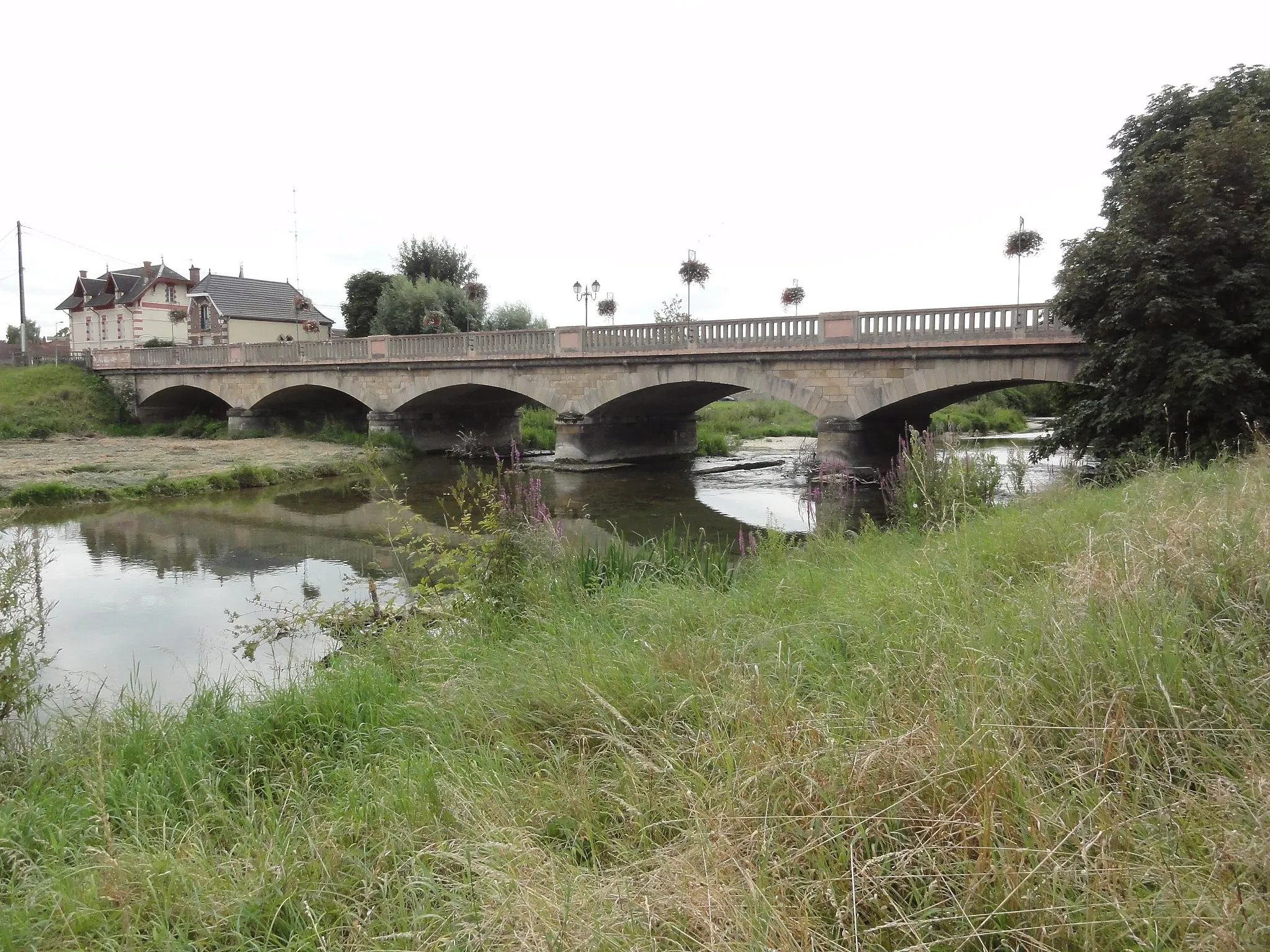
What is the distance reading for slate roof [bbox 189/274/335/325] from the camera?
5128cm

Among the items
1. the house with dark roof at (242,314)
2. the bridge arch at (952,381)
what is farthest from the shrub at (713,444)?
the house with dark roof at (242,314)

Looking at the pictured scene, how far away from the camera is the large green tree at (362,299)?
48.4 meters

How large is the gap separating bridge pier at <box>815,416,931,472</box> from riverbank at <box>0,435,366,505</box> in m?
11.9

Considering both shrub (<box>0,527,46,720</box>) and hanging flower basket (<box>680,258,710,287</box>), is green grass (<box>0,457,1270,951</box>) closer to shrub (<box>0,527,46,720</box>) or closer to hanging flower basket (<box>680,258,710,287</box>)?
shrub (<box>0,527,46,720</box>)

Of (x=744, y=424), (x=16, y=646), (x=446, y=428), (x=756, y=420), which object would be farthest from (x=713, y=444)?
(x=16, y=646)

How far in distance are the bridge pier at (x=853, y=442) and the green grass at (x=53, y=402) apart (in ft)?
82.7

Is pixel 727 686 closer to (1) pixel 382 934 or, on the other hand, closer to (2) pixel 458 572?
(1) pixel 382 934

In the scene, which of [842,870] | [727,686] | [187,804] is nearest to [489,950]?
[842,870]

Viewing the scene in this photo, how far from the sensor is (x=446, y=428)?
30.2m

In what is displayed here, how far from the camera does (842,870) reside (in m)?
2.29

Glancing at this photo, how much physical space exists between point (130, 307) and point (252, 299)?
766 cm

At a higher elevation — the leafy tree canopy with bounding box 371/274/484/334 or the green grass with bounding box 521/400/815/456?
the leafy tree canopy with bounding box 371/274/484/334

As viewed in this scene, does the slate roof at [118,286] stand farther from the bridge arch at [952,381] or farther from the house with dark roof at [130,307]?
the bridge arch at [952,381]

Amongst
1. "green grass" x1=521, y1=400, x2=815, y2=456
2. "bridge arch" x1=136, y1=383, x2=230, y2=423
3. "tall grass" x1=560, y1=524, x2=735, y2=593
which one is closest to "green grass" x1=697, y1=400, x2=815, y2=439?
"green grass" x1=521, y1=400, x2=815, y2=456
